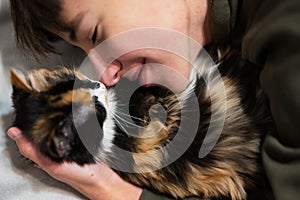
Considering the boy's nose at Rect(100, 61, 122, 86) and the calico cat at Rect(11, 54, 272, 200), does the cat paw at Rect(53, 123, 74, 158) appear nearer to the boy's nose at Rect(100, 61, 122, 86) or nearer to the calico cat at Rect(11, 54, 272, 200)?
the calico cat at Rect(11, 54, 272, 200)

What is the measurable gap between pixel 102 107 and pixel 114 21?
0.23m

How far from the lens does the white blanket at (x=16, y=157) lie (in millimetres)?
1268

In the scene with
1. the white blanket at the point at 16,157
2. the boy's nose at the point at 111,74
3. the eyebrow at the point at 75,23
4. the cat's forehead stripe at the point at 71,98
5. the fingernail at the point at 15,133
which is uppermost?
the eyebrow at the point at 75,23

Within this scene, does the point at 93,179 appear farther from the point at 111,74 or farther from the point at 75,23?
the point at 75,23

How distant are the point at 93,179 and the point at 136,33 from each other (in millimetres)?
400

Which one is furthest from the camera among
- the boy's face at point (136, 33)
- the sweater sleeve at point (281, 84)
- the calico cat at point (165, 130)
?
the boy's face at point (136, 33)

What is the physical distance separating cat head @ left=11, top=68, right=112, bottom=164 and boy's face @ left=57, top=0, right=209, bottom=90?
0.45 feet

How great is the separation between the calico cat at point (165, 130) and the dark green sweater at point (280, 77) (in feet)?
0.24

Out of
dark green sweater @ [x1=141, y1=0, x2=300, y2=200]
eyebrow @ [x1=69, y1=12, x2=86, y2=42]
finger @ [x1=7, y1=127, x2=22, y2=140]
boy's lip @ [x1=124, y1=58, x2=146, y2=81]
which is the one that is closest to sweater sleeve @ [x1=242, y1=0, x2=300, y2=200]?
dark green sweater @ [x1=141, y1=0, x2=300, y2=200]

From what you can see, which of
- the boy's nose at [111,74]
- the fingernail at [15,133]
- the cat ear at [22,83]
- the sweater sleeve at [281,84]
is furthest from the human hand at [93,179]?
the sweater sleeve at [281,84]

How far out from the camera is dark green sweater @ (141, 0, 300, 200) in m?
0.99

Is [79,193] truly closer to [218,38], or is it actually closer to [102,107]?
[102,107]

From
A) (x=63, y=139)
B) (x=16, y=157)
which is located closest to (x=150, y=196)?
(x=63, y=139)

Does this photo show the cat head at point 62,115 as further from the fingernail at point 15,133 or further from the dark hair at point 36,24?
the dark hair at point 36,24
